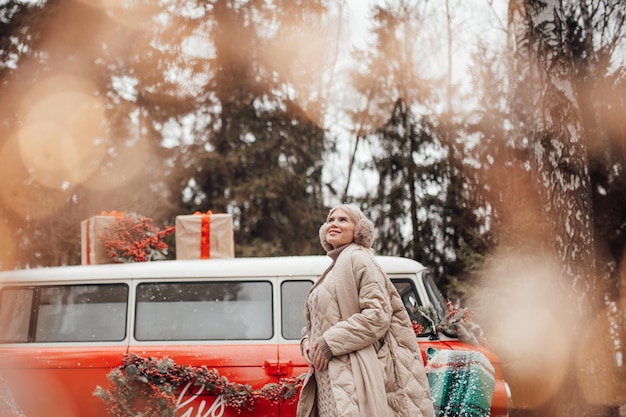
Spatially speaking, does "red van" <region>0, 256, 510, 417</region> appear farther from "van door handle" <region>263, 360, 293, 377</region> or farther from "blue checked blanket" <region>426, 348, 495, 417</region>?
"blue checked blanket" <region>426, 348, 495, 417</region>

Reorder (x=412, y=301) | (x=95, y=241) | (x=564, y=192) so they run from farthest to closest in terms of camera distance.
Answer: (x=564, y=192) → (x=95, y=241) → (x=412, y=301)

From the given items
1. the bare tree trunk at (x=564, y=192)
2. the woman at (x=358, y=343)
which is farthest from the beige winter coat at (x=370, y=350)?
the bare tree trunk at (x=564, y=192)

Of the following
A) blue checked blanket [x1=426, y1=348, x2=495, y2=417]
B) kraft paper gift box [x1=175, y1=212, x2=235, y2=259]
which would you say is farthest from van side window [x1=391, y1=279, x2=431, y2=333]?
kraft paper gift box [x1=175, y1=212, x2=235, y2=259]

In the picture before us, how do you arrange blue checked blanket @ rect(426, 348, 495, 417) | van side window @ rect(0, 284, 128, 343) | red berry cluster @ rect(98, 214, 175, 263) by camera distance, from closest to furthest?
blue checked blanket @ rect(426, 348, 495, 417) → van side window @ rect(0, 284, 128, 343) → red berry cluster @ rect(98, 214, 175, 263)

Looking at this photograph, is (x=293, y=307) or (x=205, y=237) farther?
(x=205, y=237)

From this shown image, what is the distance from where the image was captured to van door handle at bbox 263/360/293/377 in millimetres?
4629

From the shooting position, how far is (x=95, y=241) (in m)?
5.51

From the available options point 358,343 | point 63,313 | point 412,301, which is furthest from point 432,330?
point 63,313

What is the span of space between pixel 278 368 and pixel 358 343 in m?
1.83

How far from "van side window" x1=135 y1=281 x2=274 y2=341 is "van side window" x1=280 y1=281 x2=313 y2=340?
128 mm

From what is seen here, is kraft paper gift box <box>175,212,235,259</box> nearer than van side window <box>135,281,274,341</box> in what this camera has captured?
No

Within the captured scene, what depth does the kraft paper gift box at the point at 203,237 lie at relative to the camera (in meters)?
5.58

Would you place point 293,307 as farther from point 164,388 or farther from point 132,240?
point 132,240

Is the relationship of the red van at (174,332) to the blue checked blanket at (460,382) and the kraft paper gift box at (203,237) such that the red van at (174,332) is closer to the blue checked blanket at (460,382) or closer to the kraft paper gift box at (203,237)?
the blue checked blanket at (460,382)
